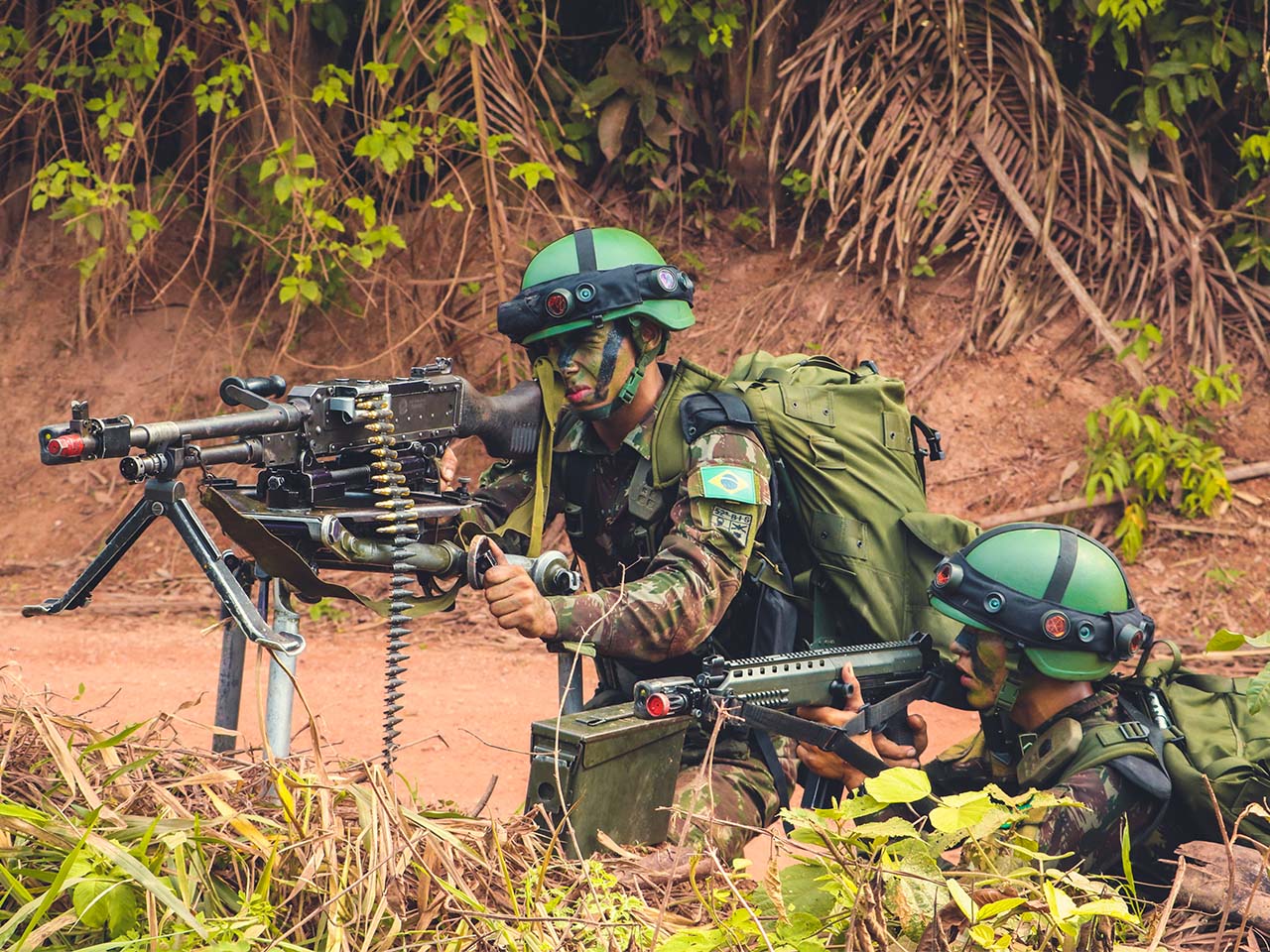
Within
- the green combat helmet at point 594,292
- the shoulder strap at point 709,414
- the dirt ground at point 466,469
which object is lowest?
the dirt ground at point 466,469

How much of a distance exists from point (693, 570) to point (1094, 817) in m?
1.16

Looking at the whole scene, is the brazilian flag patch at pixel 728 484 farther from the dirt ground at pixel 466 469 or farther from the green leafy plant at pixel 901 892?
the dirt ground at pixel 466 469

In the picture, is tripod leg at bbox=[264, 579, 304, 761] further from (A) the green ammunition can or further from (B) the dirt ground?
(B) the dirt ground

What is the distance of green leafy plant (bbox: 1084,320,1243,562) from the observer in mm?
7227

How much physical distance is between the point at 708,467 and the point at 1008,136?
5.25m

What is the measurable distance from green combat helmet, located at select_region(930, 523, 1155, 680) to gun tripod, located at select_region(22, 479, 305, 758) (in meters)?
1.69

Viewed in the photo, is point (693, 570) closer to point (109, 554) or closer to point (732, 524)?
point (732, 524)

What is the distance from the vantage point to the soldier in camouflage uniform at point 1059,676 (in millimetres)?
3273

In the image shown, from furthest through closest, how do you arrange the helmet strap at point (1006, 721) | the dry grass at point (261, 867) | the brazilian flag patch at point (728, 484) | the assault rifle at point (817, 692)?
the brazilian flag patch at point (728, 484), the helmet strap at point (1006, 721), the assault rifle at point (817, 692), the dry grass at point (261, 867)

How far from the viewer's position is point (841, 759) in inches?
144

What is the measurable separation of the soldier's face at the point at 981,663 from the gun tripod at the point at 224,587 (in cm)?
170

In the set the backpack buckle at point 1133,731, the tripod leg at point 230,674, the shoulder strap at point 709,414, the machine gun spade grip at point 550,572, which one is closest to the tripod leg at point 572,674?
the machine gun spade grip at point 550,572

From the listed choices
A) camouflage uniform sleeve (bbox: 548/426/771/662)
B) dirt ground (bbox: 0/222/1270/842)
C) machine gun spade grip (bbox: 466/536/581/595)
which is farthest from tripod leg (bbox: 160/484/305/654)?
dirt ground (bbox: 0/222/1270/842)

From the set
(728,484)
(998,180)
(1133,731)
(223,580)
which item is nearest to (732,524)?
(728,484)
